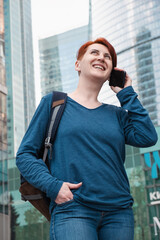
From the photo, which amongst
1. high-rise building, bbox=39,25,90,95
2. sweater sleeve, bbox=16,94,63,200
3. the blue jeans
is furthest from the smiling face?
high-rise building, bbox=39,25,90,95

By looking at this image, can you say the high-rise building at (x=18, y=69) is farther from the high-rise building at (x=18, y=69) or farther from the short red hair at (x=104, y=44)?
the short red hair at (x=104, y=44)

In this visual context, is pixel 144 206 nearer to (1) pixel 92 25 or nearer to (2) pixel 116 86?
(2) pixel 116 86

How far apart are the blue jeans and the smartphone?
878mm

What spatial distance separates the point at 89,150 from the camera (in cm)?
214

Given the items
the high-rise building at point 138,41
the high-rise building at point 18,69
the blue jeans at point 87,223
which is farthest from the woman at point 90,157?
the high-rise building at point 18,69

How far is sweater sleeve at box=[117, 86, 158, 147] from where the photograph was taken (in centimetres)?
234

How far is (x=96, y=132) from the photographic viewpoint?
7.23ft

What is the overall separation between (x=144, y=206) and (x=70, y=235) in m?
25.0

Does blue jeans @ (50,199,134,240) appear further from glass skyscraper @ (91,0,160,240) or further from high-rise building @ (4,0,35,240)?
high-rise building @ (4,0,35,240)

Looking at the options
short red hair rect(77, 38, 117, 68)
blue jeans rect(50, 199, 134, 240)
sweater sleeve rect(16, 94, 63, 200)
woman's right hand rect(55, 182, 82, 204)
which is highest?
short red hair rect(77, 38, 117, 68)

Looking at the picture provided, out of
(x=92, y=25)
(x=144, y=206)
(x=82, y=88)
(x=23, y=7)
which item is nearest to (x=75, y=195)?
(x=82, y=88)

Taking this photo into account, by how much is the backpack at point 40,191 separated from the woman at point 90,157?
32mm

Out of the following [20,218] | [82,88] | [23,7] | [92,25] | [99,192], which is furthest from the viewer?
[23,7]

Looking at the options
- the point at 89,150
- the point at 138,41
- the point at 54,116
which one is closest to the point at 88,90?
the point at 54,116
